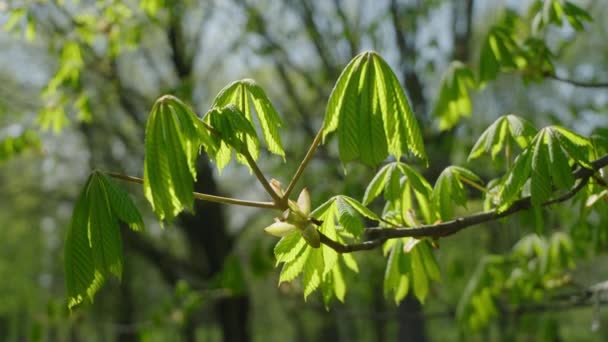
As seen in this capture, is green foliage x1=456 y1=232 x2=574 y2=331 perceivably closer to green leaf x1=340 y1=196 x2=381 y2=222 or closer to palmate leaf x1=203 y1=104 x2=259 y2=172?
green leaf x1=340 y1=196 x2=381 y2=222

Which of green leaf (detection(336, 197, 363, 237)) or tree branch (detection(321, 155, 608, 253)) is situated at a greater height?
green leaf (detection(336, 197, 363, 237))

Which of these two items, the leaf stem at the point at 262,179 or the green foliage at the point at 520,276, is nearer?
the leaf stem at the point at 262,179

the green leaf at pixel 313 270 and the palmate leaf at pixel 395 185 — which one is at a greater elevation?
the palmate leaf at pixel 395 185

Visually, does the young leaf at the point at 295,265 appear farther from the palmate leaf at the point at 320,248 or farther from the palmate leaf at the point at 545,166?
the palmate leaf at the point at 545,166

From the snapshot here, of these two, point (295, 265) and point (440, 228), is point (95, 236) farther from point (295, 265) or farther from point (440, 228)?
point (440, 228)

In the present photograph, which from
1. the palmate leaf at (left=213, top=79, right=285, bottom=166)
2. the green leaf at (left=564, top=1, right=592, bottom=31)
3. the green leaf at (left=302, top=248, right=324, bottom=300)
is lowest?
the green leaf at (left=302, top=248, right=324, bottom=300)

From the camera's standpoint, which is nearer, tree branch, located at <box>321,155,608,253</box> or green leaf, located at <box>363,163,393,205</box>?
tree branch, located at <box>321,155,608,253</box>

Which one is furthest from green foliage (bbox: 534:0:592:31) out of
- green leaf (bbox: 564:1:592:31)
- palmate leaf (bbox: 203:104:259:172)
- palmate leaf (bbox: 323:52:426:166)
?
palmate leaf (bbox: 203:104:259:172)

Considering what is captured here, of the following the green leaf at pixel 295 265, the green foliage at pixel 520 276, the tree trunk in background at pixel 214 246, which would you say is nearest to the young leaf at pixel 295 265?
the green leaf at pixel 295 265
